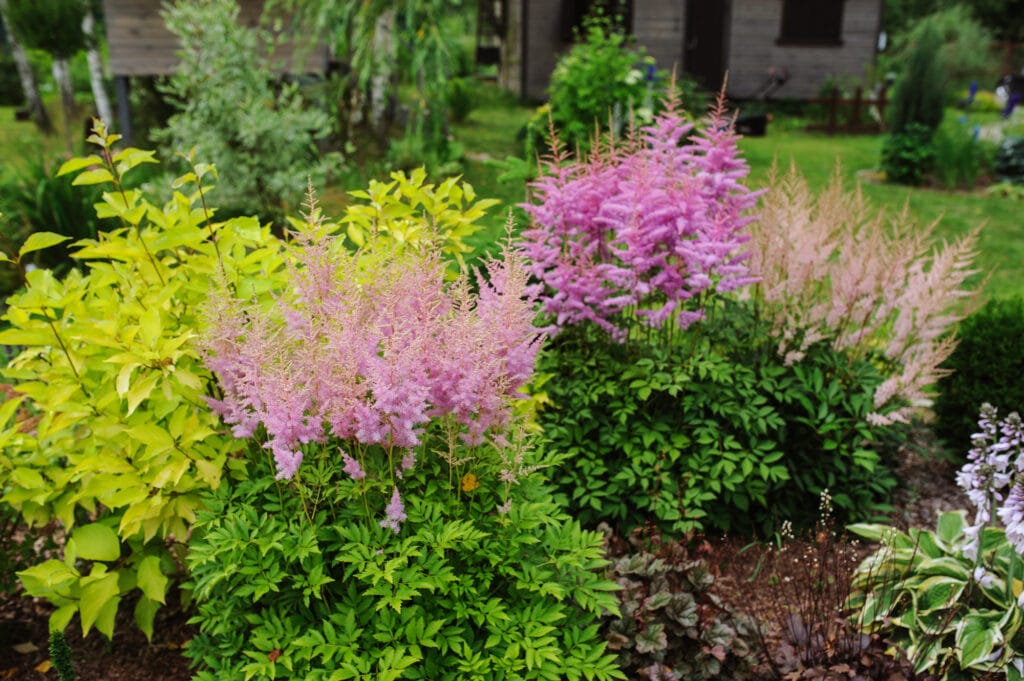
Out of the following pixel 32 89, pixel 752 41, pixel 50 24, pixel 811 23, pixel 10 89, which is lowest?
pixel 10 89

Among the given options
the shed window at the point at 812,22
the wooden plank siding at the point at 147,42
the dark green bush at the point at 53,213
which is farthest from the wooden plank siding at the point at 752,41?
the dark green bush at the point at 53,213

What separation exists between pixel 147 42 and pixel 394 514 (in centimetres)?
1104

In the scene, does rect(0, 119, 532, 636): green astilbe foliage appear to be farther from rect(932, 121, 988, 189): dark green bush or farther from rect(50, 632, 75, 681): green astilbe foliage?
rect(932, 121, 988, 189): dark green bush

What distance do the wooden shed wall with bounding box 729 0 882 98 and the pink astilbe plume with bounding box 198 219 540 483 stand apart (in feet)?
58.2

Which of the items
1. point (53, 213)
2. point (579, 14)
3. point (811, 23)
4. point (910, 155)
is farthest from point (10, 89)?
point (910, 155)

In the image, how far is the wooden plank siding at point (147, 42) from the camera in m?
11.2

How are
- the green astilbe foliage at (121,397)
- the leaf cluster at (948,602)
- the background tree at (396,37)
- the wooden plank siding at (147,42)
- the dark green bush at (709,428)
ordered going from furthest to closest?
the wooden plank siding at (147,42), the background tree at (396,37), the dark green bush at (709,428), the leaf cluster at (948,602), the green astilbe foliage at (121,397)

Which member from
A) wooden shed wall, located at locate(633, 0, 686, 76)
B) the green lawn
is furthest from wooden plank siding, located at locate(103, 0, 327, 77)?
wooden shed wall, located at locate(633, 0, 686, 76)

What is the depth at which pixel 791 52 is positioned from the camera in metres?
18.8

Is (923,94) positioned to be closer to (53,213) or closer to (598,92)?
(598,92)

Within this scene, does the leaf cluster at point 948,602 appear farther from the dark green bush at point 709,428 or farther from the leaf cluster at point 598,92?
the leaf cluster at point 598,92

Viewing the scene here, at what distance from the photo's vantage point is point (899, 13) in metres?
31.6

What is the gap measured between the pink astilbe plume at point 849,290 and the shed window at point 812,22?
641 inches

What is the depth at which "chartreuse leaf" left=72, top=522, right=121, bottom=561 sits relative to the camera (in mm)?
2891
